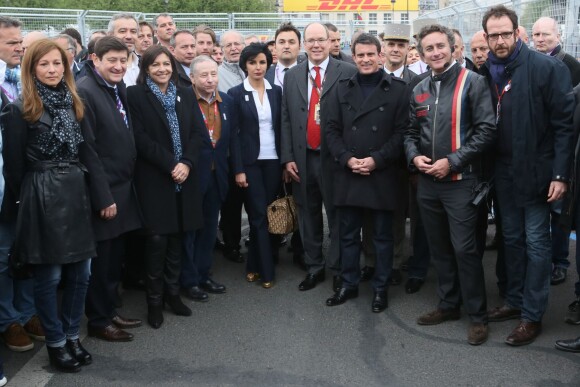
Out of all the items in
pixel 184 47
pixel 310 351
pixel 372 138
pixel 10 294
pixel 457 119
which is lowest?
pixel 310 351

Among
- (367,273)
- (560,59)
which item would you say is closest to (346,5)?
(560,59)

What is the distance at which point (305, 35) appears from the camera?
585 centimetres

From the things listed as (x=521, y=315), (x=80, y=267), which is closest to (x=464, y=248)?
(x=521, y=315)

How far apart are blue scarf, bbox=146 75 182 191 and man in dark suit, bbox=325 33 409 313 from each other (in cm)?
124

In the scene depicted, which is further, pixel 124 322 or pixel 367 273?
pixel 367 273

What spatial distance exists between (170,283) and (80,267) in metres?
1.05

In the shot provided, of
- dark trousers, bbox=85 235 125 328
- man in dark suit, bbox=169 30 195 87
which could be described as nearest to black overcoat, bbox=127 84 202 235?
dark trousers, bbox=85 235 125 328

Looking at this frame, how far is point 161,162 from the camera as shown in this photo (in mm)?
4871

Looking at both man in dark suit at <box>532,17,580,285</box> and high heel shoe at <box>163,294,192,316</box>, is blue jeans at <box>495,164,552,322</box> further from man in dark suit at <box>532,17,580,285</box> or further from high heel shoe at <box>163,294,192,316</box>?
high heel shoe at <box>163,294,192,316</box>

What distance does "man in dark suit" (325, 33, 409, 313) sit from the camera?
16.8 ft

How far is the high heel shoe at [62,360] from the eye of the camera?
166 inches

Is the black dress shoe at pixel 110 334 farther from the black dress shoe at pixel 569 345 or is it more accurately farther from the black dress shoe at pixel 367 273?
the black dress shoe at pixel 569 345

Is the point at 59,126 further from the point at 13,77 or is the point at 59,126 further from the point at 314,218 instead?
the point at 314,218

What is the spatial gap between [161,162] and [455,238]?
89.5 inches
